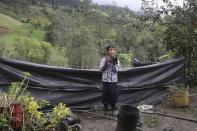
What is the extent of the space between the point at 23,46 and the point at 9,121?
6167 cm

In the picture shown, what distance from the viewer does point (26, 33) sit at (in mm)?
74062

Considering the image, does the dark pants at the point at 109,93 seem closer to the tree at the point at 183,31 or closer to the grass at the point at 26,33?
the tree at the point at 183,31

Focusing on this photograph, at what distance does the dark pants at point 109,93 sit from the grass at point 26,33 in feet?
202

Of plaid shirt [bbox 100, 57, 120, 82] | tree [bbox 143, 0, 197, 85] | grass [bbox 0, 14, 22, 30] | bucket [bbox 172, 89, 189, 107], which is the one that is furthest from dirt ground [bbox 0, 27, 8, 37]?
plaid shirt [bbox 100, 57, 120, 82]

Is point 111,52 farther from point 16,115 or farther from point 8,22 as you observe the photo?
point 8,22

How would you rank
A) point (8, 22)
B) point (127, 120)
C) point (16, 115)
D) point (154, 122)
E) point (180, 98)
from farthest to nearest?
point (8, 22), point (180, 98), point (154, 122), point (127, 120), point (16, 115)

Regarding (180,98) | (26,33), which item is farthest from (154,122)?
(26,33)

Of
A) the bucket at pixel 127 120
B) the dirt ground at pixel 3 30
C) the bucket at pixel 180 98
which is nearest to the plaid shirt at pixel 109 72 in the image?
the bucket at pixel 127 120

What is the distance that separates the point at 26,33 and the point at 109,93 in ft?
224

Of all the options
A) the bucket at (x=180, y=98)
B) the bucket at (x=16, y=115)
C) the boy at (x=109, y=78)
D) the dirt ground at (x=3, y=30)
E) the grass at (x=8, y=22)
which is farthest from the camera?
the grass at (x=8, y=22)

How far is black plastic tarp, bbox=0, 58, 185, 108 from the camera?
7.59m

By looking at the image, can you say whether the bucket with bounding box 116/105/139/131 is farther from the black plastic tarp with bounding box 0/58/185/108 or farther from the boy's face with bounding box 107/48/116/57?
the black plastic tarp with bounding box 0/58/185/108

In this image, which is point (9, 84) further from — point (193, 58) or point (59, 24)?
point (59, 24)

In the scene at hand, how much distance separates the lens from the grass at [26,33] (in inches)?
→ 2722
